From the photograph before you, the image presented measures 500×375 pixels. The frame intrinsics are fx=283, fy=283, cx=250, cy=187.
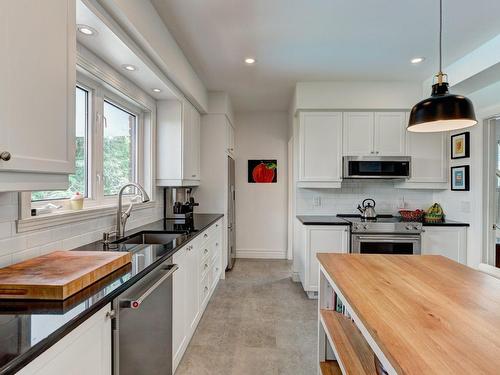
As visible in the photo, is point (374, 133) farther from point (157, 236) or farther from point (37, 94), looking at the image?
point (37, 94)

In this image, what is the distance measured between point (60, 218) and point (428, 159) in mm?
3989

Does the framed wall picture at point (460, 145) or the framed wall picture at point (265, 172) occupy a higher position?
the framed wall picture at point (460, 145)

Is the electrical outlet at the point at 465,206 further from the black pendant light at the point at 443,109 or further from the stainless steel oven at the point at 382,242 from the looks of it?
the black pendant light at the point at 443,109

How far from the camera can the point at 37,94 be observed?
1.04m

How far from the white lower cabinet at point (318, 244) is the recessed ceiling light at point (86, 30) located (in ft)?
8.76

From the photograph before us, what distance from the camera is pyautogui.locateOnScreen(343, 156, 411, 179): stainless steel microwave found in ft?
11.7

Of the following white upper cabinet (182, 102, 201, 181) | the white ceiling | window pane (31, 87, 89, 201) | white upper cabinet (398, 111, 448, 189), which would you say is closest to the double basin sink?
window pane (31, 87, 89, 201)

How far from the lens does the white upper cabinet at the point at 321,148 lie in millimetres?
3660

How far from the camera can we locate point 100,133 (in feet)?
7.42

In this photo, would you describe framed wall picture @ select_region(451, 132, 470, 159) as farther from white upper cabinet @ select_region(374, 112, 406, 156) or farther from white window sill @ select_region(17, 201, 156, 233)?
white window sill @ select_region(17, 201, 156, 233)

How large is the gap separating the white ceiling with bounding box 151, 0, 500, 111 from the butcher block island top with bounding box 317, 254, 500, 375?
1.86 m

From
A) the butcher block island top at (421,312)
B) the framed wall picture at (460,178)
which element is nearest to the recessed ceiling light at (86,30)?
the butcher block island top at (421,312)

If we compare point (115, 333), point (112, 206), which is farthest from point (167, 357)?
point (112, 206)

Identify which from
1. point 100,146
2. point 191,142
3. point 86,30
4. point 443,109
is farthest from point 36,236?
point 443,109
